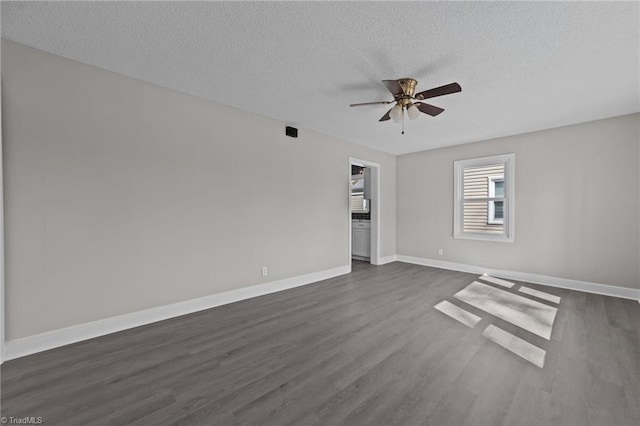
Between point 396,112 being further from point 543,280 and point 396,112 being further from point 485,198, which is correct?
point 543,280

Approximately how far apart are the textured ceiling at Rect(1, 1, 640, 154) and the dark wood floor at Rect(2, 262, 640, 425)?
2591mm

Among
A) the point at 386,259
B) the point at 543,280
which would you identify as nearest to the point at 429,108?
the point at 543,280

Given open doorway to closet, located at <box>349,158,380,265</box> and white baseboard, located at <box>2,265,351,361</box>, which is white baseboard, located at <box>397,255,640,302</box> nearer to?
open doorway to closet, located at <box>349,158,380,265</box>

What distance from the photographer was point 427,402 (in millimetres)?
1777

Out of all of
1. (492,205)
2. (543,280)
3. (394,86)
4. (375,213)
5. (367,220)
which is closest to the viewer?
(394,86)

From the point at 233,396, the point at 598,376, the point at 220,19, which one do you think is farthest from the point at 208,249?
the point at 598,376

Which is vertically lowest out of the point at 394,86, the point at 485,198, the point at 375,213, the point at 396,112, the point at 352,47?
the point at 375,213

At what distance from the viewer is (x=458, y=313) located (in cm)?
329

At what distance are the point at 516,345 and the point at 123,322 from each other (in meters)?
3.78

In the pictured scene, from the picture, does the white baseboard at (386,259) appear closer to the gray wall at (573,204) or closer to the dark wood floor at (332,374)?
the gray wall at (573,204)

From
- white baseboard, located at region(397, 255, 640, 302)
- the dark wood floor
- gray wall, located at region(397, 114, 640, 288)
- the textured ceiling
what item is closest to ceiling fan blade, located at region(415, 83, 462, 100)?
the textured ceiling

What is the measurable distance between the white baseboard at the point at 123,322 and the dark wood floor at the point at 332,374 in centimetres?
10

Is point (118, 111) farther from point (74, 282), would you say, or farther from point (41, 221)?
point (74, 282)

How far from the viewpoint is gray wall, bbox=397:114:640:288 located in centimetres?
391
